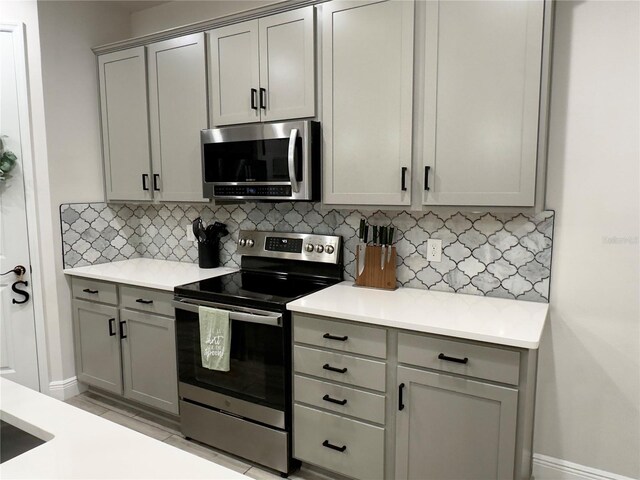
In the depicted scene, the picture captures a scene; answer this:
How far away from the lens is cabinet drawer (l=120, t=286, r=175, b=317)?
2.68 meters

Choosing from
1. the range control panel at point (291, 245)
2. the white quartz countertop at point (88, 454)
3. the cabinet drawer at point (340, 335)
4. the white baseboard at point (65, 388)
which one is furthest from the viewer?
the white baseboard at point (65, 388)

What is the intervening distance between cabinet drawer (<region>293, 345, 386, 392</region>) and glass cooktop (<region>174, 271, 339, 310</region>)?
26cm

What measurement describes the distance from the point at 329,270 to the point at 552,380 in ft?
4.16

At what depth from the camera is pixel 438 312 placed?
2029mm

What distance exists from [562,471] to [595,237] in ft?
3.78

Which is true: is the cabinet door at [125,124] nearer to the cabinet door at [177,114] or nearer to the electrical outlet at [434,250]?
the cabinet door at [177,114]

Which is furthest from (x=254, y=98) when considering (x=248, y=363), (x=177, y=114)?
(x=248, y=363)

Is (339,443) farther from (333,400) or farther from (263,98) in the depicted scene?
(263,98)

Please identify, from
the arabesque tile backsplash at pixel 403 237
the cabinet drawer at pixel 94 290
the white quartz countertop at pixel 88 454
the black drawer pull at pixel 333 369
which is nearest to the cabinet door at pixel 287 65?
the arabesque tile backsplash at pixel 403 237

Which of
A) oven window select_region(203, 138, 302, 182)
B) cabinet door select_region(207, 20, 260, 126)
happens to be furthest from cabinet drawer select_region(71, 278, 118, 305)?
cabinet door select_region(207, 20, 260, 126)

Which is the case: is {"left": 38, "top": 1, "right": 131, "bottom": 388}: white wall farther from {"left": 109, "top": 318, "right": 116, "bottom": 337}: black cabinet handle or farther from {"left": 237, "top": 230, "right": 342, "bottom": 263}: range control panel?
{"left": 237, "top": 230, "right": 342, "bottom": 263}: range control panel

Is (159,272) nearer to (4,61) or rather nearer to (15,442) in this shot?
(4,61)

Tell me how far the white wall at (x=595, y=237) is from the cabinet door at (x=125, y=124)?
8.06ft

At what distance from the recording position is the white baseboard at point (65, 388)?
3.17m
